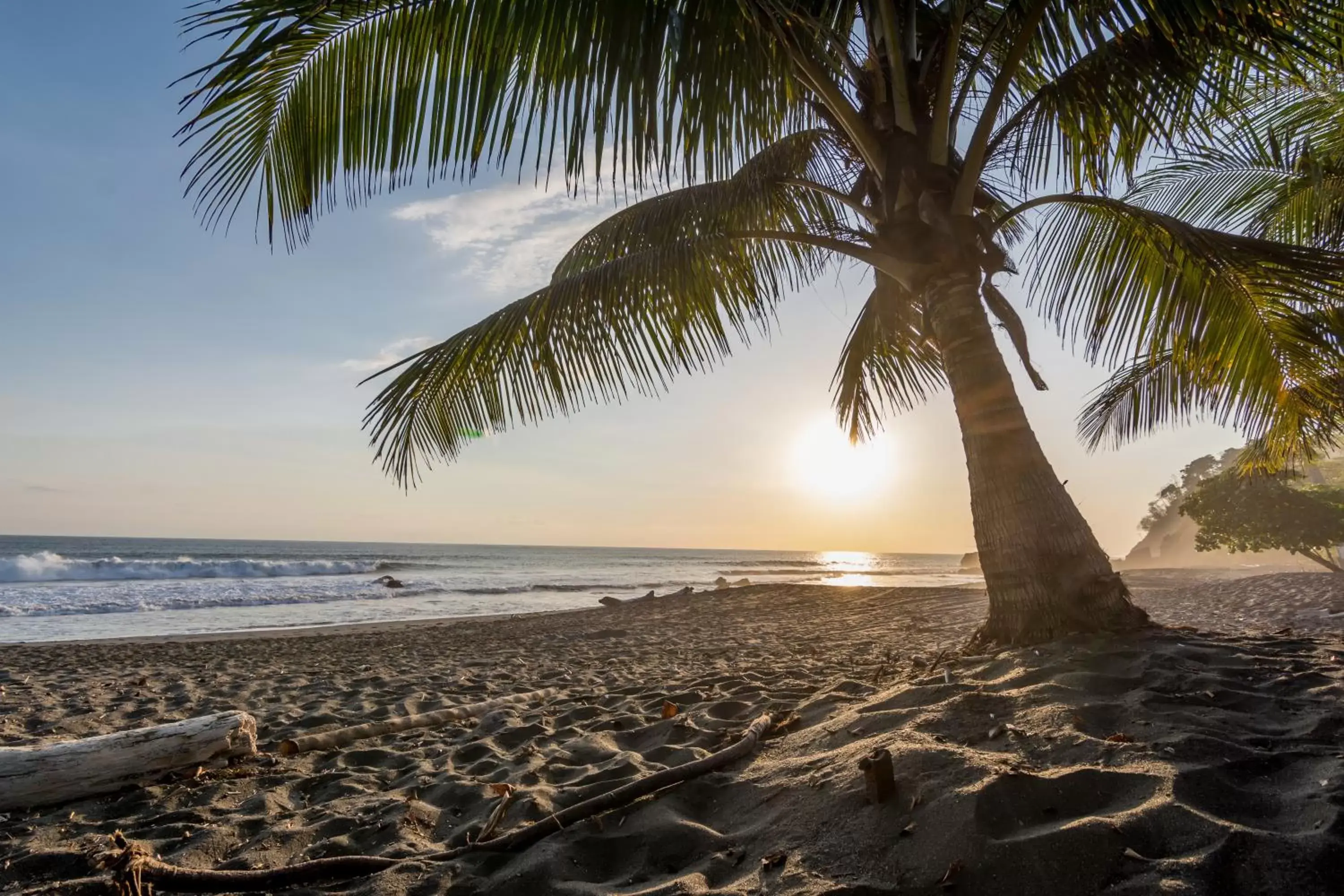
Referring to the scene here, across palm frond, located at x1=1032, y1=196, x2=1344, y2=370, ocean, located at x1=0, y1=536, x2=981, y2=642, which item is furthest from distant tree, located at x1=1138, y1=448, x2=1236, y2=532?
palm frond, located at x1=1032, y1=196, x2=1344, y2=370

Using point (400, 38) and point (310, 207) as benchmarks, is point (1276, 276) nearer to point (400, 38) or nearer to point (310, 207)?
point (400, 38)

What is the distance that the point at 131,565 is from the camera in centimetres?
2520

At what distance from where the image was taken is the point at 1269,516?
45.1 ft

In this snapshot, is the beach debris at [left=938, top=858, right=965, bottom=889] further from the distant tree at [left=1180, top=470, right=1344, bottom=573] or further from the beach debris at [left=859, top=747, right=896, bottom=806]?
the distant tree at [left=1180, top=470, right=1344, bottom=573]

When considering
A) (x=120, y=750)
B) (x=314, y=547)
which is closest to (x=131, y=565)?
(x=120, y=750)

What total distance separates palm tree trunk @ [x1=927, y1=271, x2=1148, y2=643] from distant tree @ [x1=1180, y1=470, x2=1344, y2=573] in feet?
40.7

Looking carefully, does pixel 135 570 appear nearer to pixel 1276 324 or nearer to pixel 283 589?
pixel 283 589

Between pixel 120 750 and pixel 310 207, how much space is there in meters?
2.77

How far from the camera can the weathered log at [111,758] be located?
2951mm

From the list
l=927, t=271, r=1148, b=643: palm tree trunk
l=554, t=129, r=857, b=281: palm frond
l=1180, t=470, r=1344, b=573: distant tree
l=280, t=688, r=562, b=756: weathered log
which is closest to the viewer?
l=927, t=271, r=1148, b=643: palm tree trunk

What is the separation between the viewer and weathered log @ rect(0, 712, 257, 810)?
9.68 feet

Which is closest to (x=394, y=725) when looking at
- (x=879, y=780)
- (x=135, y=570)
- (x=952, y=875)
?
(x=879, y=780)

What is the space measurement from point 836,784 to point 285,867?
67.8 inches

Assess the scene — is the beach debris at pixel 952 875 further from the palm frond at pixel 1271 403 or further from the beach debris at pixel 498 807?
the palm frond at pixel 1271 403
